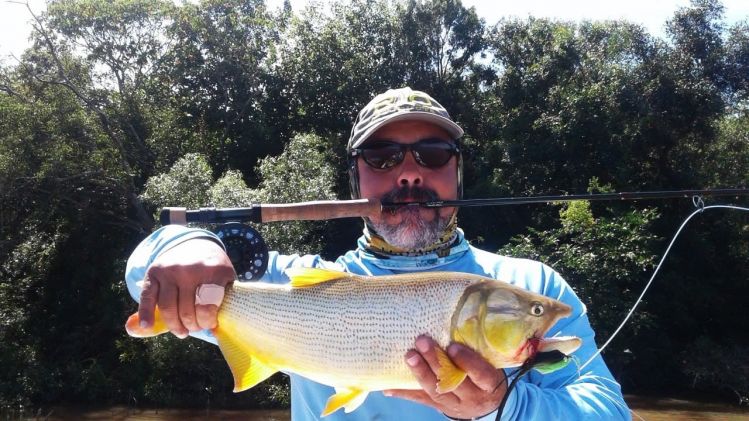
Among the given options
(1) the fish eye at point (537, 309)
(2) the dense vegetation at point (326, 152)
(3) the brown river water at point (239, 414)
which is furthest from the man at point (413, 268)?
(3) the brown river water at point (239, 414)

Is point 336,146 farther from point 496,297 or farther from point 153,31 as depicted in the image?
point 496,297

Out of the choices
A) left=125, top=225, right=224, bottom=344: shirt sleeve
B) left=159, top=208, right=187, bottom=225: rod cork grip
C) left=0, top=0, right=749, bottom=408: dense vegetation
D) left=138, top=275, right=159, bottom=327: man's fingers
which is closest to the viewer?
left=138, top=275, right=159, bottom=327: man's fingers

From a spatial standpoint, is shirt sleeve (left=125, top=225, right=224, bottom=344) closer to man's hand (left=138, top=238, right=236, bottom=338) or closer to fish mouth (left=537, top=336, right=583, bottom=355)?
man's hand (left=138, top=238, right=236, bottom=338)

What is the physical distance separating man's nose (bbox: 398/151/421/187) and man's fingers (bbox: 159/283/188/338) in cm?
129

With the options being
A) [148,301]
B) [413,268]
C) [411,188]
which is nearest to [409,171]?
[411,188]

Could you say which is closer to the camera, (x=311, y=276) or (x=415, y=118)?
(x=311, y=276)

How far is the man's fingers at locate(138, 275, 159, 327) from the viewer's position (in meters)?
2.43

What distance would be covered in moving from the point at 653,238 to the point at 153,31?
805 inches

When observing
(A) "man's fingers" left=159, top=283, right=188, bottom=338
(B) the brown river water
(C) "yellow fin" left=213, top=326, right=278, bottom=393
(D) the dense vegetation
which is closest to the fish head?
(C) "yellow fin" left=213, top=326, right=278, bottom=393

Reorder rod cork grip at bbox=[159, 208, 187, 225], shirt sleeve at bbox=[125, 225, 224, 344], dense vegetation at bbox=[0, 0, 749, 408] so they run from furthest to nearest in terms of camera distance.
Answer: dense vegetation at bbox=[0, 0, 749, 408] → rod cork grip at bbox=[159, 208, 187, 225] → shirt sleeve at bbox=[125, 225, 224, 344]

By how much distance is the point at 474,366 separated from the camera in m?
2.21

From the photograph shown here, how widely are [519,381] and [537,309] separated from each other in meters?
0.29

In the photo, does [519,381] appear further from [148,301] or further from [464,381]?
[148,301]

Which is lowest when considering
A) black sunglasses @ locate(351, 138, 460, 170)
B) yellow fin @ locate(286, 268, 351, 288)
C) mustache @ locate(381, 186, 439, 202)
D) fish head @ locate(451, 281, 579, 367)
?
fish head @ locate(451, 281, 579, 367)
